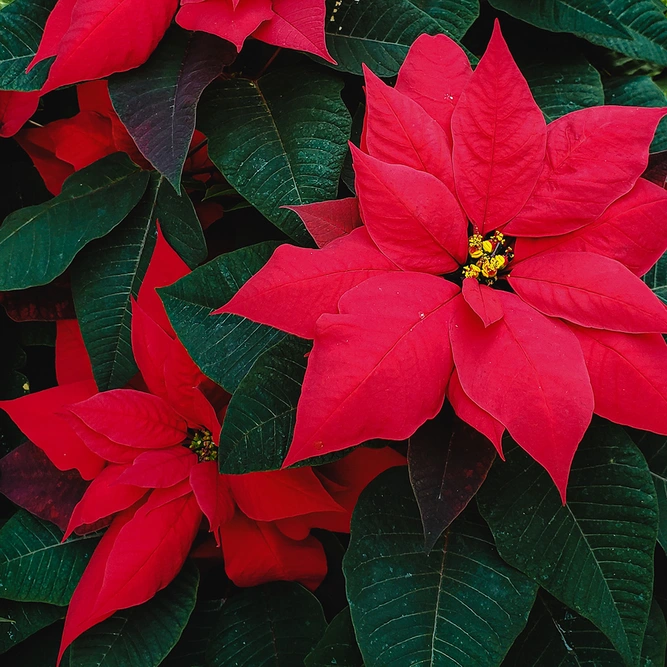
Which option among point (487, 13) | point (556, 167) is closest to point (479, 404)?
point (556, 167)

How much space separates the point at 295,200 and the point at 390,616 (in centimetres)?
29

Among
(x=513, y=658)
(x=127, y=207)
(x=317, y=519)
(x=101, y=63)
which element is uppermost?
(x=101, y=63)

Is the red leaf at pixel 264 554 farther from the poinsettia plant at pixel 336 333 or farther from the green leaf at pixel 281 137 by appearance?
the green leaf at pixel 281 137

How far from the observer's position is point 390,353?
15.3 inches

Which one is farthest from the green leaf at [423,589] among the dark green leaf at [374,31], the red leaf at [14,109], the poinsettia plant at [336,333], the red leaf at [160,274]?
the red leaf at [14,109]

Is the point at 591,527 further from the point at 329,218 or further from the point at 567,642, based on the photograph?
the point at 329,218

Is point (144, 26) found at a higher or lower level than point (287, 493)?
higher

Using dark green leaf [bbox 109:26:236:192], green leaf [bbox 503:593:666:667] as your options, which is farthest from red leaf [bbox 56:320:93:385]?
green leaf [bbox 503:593:666:667]

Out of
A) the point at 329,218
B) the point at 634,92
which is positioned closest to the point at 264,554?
the point at 329,218

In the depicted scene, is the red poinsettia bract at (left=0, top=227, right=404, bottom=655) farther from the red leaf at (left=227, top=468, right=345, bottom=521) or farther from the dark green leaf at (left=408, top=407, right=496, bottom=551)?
the dark green leaf at (left=408, top=407, right=496, bottom=551)

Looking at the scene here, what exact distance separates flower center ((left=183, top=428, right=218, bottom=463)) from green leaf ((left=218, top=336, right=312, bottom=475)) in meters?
0.12

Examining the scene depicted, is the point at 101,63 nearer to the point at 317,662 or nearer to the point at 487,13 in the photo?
the point at 487,13

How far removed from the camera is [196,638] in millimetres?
648

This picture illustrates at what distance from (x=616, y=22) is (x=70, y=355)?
1.77 ft
